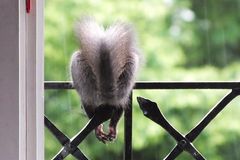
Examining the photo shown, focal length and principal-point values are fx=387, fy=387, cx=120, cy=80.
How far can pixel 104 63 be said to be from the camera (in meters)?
0.90

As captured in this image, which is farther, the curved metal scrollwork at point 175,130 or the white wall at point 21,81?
the curved metal scrollwork at point 175,130

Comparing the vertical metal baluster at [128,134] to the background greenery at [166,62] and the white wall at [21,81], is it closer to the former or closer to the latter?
the background greenery at [166,62]

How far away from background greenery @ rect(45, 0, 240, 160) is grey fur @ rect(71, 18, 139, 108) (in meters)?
0.02

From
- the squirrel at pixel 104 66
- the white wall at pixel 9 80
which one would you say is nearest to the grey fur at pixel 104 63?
the squirrel at pixel 104 66

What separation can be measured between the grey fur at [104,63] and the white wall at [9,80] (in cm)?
16

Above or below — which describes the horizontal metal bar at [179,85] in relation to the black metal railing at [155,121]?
above

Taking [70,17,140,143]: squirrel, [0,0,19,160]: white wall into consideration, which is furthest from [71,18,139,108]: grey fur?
[0,0,19,160]: white wall

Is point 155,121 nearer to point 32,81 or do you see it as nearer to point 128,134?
point 128,134

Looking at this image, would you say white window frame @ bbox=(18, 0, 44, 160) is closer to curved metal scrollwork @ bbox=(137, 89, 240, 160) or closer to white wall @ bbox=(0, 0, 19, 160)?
white wall @ bbox=(0, 0, 19, 160)

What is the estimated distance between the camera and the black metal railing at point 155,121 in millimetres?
916

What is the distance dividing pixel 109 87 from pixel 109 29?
135 mm

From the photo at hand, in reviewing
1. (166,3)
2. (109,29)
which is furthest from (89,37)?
(166,3)

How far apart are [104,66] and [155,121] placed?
181mm

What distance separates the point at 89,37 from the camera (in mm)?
898
